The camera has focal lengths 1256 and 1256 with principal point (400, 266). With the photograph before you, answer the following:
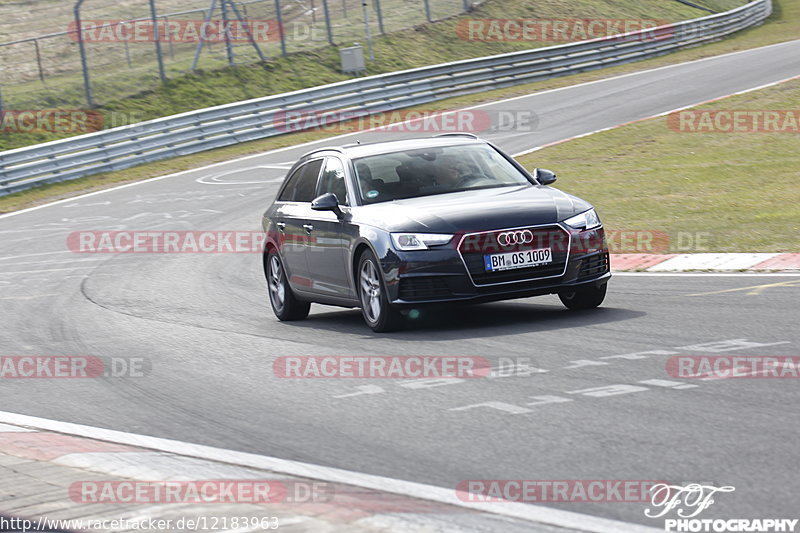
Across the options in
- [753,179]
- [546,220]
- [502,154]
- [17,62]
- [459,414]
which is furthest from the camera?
[17,62]

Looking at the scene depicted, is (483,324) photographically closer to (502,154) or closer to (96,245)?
(502,154)

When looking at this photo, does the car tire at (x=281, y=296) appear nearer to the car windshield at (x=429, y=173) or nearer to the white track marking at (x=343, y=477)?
the car windshield at (x=429, y=173)

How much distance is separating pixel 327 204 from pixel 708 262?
14.8 feet

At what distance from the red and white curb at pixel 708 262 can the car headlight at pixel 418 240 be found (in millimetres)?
3937

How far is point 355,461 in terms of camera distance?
6266 millimetres

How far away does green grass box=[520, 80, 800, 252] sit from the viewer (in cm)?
1569

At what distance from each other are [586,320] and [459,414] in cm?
323

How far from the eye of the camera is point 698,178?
808 inches

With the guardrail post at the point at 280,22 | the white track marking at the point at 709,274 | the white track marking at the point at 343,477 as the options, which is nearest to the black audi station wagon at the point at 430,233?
the white track marking at the point at 709,274

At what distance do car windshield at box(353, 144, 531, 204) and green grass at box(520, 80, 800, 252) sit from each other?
152 inches

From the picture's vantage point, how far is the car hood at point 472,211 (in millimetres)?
9930

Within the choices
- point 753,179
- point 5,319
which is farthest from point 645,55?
point 5,319

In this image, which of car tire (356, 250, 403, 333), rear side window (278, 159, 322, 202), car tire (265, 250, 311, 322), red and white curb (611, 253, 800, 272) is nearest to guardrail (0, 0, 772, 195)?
car tire (265, 250, 311, 322)

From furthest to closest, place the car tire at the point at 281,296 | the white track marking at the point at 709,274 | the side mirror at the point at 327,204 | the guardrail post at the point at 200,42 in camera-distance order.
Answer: the guardrail post at the point at 200,42, the car tire at the point at 281,296, the white track marking at the point at 709,274, the side mirror at the point at 327,204
